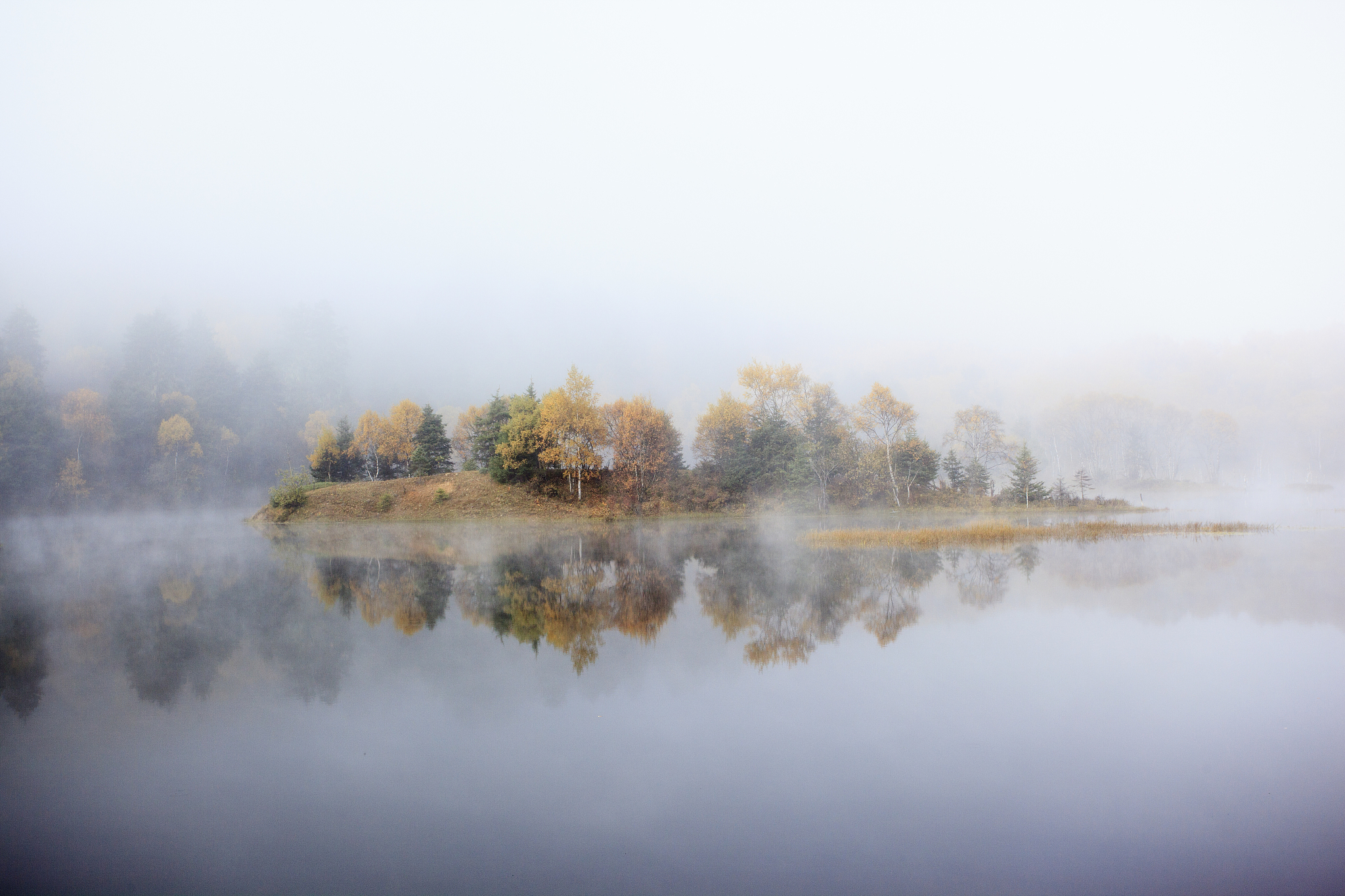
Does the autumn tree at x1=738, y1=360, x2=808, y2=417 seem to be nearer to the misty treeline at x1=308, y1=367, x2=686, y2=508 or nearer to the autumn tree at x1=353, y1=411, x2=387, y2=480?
the misty treeline at x1=308, y1=367, x2=686, y2=508

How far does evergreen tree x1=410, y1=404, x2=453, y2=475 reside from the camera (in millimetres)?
48750

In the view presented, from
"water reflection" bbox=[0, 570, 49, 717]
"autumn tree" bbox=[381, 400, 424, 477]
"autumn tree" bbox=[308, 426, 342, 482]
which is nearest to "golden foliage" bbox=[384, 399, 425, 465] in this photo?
"autumn tree" bbox=[381, 400, 424, 477]

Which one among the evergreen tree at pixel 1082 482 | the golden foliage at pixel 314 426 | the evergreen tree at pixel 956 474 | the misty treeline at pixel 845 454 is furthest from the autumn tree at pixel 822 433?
the golden foliage at pixel 314 426

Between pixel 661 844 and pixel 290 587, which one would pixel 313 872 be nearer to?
pixel 661 844

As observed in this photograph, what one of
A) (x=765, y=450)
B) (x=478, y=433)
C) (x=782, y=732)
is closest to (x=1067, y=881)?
(x=782, y=732)

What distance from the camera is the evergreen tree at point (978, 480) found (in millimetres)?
46000

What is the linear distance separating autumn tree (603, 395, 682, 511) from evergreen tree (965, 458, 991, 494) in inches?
1013

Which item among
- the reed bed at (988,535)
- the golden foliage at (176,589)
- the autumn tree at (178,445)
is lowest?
the reed bed at (988,535)

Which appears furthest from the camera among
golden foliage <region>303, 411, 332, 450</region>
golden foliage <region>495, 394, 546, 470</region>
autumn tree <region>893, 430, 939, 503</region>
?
golden foliage <region>303, 411, 332, 450</region>

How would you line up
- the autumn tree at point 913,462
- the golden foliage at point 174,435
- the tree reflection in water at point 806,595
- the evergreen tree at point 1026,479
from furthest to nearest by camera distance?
1. the golden foliage at point 174,435
2. the autumn tree at point 913,462
3. the evergreen tree at point 1026,479
4. the tree reflection in water at point 806,595

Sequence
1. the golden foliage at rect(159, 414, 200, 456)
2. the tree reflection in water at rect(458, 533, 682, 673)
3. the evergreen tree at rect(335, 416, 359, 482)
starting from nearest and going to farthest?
the tree reflection in water at rect(458, 533, 682, 673) → the golden foliage at rect(159, 414, 200, 456) → the evergreen tree at rect(335, 416, 359, 482)

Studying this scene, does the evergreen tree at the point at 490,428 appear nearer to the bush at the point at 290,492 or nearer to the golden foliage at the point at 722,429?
the bush at the point at 290,492

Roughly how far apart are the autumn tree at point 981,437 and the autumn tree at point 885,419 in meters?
8.26

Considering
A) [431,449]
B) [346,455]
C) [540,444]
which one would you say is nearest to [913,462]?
[540,444]
